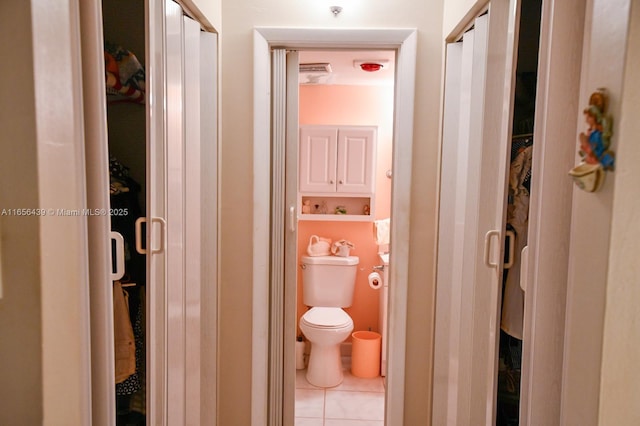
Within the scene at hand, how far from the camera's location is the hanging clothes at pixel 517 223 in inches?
53.3

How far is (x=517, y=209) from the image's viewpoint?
1356mm

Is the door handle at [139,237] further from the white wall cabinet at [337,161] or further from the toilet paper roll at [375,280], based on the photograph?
the toilet paper roll at [375,280]

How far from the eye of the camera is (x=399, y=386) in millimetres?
1944

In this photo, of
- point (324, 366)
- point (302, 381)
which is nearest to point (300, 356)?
point (302, 381)

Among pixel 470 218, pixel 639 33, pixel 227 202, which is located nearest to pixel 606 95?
pixel 639 33

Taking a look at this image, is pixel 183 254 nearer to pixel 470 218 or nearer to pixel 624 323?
pixel 470 218

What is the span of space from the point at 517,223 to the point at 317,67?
1.92m

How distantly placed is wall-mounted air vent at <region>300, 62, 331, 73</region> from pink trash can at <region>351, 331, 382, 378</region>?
1.95m

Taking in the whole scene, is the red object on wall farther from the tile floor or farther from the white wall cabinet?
the tile floor

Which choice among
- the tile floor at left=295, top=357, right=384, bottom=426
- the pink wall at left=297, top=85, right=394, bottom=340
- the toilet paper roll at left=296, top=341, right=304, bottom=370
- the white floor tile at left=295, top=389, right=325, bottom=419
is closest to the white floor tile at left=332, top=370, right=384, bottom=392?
the tile floor at left=295, top=357, right=384, bottom=426

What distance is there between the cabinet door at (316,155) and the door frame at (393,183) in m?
1.36

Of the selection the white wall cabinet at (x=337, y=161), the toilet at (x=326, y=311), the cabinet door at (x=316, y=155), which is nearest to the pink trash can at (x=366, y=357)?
the toilet at (x=326, y=311)

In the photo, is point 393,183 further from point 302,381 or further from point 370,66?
point 302,381

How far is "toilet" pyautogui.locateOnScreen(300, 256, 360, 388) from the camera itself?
2.99 m
